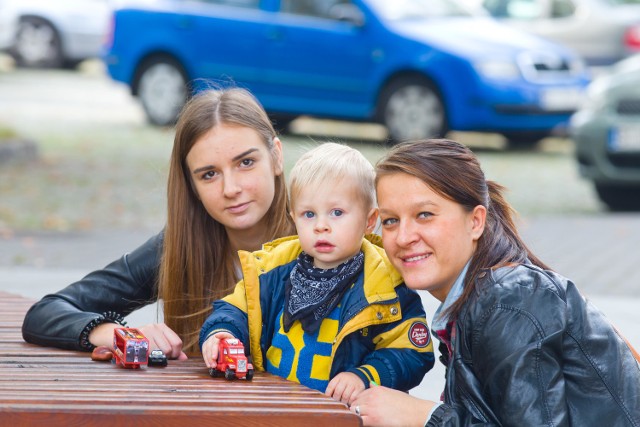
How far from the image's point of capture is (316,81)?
526 inches

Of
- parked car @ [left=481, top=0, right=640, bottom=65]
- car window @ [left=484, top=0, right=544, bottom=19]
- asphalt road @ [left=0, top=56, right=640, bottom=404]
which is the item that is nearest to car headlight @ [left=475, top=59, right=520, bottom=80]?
asphalt road @ [left=0, top=56, right=640, bottom=404]

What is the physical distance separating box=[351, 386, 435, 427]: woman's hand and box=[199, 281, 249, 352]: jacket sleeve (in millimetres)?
420

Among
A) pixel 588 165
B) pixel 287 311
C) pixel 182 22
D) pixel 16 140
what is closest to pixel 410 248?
pixel 287 311

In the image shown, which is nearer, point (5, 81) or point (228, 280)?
point (228, 280)

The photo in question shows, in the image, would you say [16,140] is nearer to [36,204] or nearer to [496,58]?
[36,204]

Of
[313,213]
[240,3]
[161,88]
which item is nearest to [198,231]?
[313,213]

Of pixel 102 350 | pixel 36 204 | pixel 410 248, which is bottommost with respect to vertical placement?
A: pixel 36 204

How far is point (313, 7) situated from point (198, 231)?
997 cm

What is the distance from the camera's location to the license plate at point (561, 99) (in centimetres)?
1309

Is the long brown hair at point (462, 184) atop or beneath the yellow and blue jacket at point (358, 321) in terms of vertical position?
atop

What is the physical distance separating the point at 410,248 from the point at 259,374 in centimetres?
48

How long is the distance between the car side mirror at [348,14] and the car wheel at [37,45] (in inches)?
391

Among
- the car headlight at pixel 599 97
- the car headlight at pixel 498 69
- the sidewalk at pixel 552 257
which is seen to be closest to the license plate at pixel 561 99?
the car headlight at pixel 498 69

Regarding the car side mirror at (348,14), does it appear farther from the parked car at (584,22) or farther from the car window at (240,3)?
the parked car at (584,22)
